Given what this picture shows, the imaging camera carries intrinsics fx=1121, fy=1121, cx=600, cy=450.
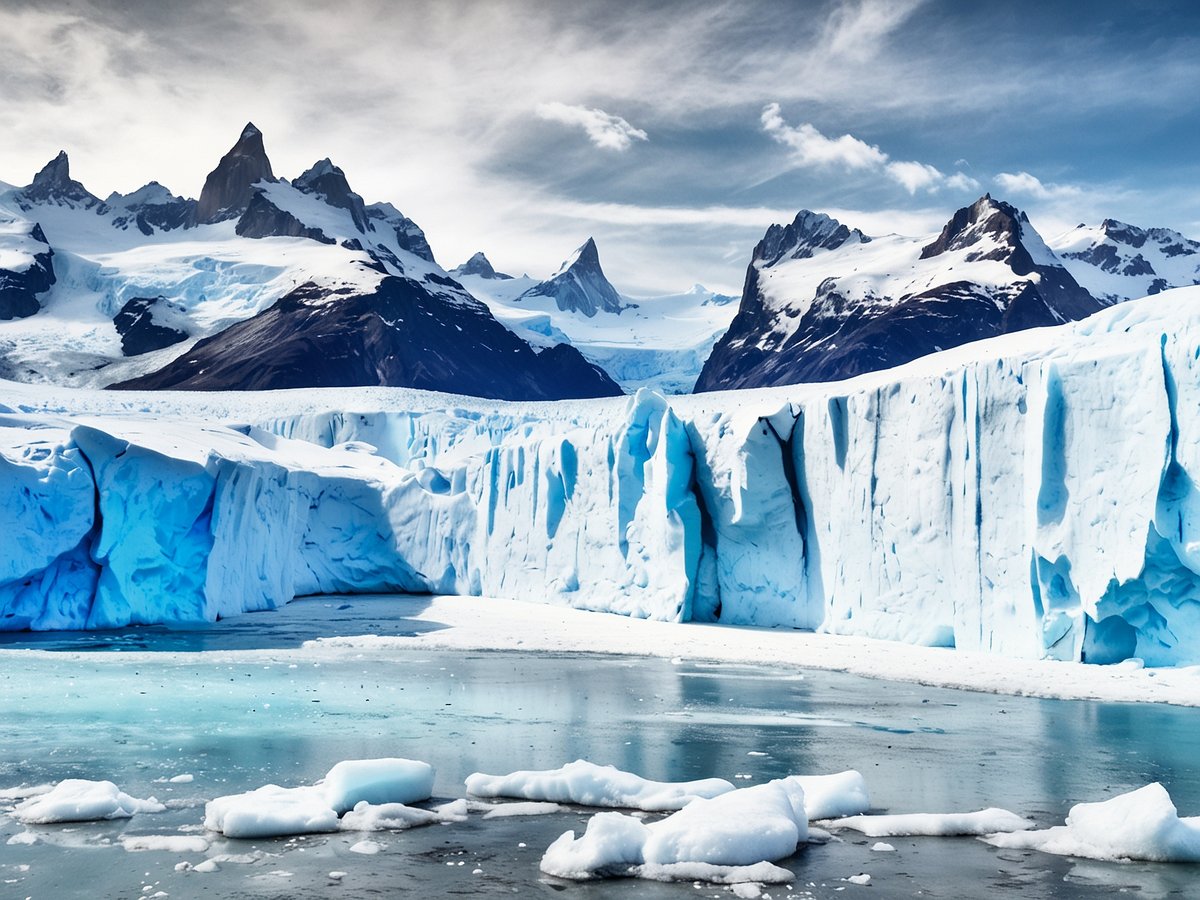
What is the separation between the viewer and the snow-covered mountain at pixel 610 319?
116 meters

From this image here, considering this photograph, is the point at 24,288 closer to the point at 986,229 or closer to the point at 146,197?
the point at 146,197

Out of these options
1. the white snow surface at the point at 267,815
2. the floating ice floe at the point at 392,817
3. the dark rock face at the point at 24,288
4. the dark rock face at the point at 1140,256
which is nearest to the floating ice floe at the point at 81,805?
the white snow surface at the point at 267,815

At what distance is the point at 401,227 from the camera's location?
13812cm

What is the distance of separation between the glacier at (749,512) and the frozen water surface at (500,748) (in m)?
2.47

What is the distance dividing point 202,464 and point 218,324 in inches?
2715

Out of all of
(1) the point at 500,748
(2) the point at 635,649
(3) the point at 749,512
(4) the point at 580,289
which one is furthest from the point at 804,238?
(1) the point at 500,748

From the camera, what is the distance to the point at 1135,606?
13.3 meters

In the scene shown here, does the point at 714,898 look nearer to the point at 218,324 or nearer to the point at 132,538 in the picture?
the point at 132,538

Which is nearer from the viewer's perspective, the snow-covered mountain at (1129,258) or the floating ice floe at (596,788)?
the floating ice floe at (596,788)

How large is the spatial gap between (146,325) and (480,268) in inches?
4587

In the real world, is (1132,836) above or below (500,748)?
above

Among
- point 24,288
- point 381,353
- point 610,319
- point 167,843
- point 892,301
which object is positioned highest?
point 610,319

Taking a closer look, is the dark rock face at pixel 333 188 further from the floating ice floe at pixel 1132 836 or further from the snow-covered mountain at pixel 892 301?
the floating ice floe at pixel 1132 836

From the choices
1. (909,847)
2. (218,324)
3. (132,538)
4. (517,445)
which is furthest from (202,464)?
(218,324)
